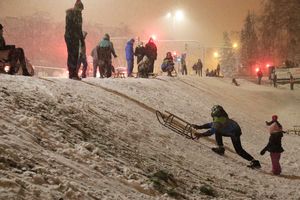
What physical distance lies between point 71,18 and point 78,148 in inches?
273

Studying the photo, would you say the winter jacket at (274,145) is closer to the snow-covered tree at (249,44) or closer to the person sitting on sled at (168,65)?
the person sitting on sled at (168,65)

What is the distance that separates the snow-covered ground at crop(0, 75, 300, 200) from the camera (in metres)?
5.33

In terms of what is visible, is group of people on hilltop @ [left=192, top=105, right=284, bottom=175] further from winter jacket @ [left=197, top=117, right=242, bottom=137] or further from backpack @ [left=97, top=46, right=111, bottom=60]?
backpack @ [left=97, top=46, right=111, bottom=60]

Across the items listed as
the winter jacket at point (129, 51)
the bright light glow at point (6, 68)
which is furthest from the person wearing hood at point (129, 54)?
the bright light glow at point (6, 68)

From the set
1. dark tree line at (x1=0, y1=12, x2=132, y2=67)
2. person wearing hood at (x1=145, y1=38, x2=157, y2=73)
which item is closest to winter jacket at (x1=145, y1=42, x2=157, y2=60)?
person wearing hood at (x1=145, y1=38, x2=157, y2=73)

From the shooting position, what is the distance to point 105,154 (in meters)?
7.05

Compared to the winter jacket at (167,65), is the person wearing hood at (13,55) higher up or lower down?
higher up

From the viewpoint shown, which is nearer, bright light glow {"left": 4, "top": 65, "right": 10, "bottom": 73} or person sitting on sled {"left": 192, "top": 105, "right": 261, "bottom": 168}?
bright light glow {"left": 4, "top": 65, "right": 10, "bottom": 73}

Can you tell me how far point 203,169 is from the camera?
350 inches

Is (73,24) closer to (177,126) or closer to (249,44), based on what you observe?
(177,126)

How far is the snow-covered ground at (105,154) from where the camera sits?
5333mm

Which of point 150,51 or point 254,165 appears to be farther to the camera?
point 150,51

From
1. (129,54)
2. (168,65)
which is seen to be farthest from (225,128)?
(168,65)

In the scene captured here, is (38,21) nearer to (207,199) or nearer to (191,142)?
(191,142)
